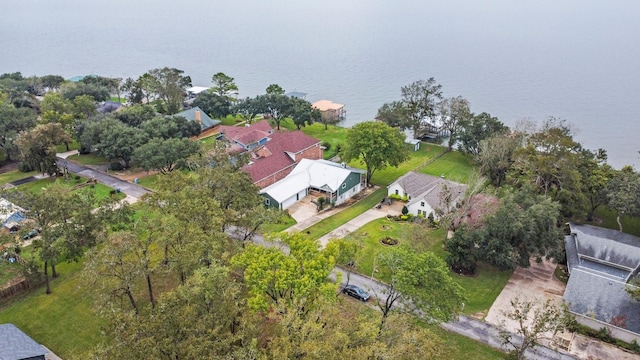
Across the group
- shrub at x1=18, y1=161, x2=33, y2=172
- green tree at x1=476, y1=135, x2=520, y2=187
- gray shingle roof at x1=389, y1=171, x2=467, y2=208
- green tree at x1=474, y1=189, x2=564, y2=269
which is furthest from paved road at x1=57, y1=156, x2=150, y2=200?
green tree at x1=476, y1=135, x2=520, y2=187

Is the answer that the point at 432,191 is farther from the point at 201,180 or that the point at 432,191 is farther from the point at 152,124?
the point at 152,124

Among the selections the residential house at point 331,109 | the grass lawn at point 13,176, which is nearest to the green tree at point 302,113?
the residential house at point 331,109

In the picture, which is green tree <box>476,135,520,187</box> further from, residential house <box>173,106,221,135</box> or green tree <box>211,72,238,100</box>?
green tree <box>211,72,238,100</box>

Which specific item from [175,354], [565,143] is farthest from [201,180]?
[565,143]

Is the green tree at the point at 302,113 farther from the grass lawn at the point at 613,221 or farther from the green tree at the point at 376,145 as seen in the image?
the grass lawn at the point at 613,221

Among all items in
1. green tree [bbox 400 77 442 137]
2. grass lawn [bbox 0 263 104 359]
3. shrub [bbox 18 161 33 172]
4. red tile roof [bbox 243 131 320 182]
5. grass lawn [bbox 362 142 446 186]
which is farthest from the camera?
green tree [bbox 400 77 442 137]

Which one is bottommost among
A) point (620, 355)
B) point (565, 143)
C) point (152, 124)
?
point (620, 355)
